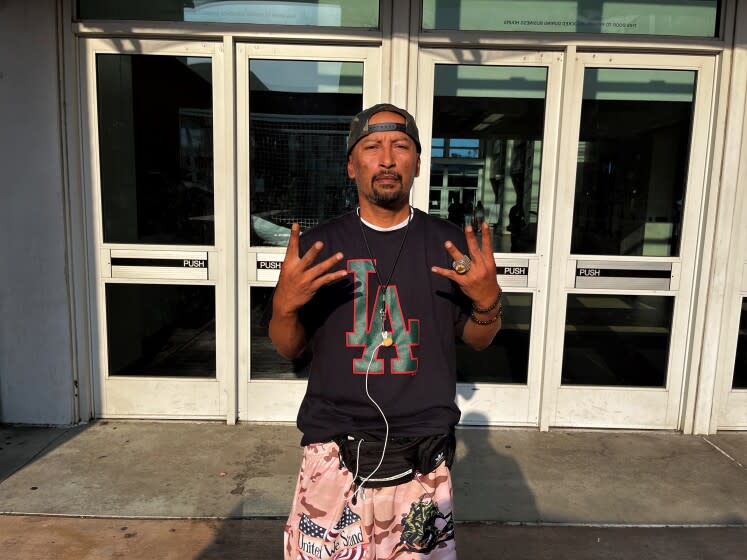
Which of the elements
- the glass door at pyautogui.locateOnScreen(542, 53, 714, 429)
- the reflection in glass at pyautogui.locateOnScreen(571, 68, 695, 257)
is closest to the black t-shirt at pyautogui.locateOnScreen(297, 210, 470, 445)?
the glass door at pyautogui.locateOnScreen(542, 53, 714, 429)

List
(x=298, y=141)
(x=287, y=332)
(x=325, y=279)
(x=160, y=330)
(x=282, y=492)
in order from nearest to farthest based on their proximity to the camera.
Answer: (x=325, y=279)
(x=287, y=332)
(x=282, y=492)
(x=298, y=141)
(x=160, y=330)

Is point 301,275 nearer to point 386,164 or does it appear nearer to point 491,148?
point 386,164

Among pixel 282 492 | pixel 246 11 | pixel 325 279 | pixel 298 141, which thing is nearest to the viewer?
pixel 325 279

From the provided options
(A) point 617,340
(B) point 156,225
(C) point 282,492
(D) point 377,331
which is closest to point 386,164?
(D) point 377,331

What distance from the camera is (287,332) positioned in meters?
1.75

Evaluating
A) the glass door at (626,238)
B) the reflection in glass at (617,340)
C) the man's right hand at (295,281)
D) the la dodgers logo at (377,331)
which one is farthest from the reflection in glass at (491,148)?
the man's right hand at (295,281)

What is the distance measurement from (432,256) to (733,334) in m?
3.37

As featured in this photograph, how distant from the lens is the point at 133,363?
13.9 feet

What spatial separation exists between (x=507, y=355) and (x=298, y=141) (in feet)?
7.30

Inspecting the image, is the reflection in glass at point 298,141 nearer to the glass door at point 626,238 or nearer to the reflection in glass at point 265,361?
the reflection in glass at point 265,361

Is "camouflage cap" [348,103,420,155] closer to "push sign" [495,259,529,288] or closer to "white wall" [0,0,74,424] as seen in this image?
"push sign" [495,259,529,288]

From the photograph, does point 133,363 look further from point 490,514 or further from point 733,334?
point 733,334

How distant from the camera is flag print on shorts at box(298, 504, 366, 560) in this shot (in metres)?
1.80

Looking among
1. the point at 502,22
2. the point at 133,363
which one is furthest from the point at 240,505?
the point at 502,22
